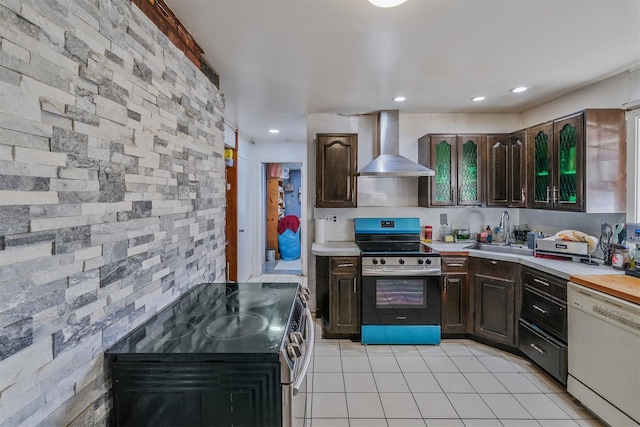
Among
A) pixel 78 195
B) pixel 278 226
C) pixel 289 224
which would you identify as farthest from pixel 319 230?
pixel 278 226

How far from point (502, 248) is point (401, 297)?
1222 millimetres

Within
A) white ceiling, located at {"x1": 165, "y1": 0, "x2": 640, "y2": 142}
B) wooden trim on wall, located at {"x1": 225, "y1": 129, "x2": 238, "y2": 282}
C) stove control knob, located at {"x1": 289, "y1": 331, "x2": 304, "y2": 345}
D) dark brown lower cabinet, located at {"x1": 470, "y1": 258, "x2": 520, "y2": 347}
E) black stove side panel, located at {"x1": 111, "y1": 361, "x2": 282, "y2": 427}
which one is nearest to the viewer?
black stove side panel, located at {"x1": 111, "y1": 361, "x2": 282, "y2": 427}

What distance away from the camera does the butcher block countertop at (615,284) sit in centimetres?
177

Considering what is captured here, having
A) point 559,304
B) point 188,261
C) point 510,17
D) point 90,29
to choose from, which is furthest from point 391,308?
point 90,29

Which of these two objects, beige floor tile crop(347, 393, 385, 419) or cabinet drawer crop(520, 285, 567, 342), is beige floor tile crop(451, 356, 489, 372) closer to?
cabinet drawer crop(520, 285, 567, 342)

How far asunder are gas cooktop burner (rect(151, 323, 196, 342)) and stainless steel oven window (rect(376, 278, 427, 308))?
79.6 inches

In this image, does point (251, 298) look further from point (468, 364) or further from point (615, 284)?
point (615, 284)

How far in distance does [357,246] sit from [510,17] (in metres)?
2.32

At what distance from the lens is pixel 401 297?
3.01 meters

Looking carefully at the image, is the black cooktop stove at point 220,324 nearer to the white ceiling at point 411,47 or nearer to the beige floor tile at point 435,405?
the beige floor tile at point 435,405

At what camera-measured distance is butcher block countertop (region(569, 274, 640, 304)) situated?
1.77 m

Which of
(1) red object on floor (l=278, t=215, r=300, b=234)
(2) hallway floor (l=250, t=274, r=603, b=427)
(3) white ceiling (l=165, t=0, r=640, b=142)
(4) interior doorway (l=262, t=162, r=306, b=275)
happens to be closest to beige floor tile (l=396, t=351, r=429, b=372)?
(2) hallway floor (l=250, t=274, r=603, b=427)

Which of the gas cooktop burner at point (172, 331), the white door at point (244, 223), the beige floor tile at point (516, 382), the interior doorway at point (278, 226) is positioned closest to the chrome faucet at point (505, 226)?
Result: the beige floor tile at point (516, 382)

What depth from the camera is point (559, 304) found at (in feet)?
7.51
